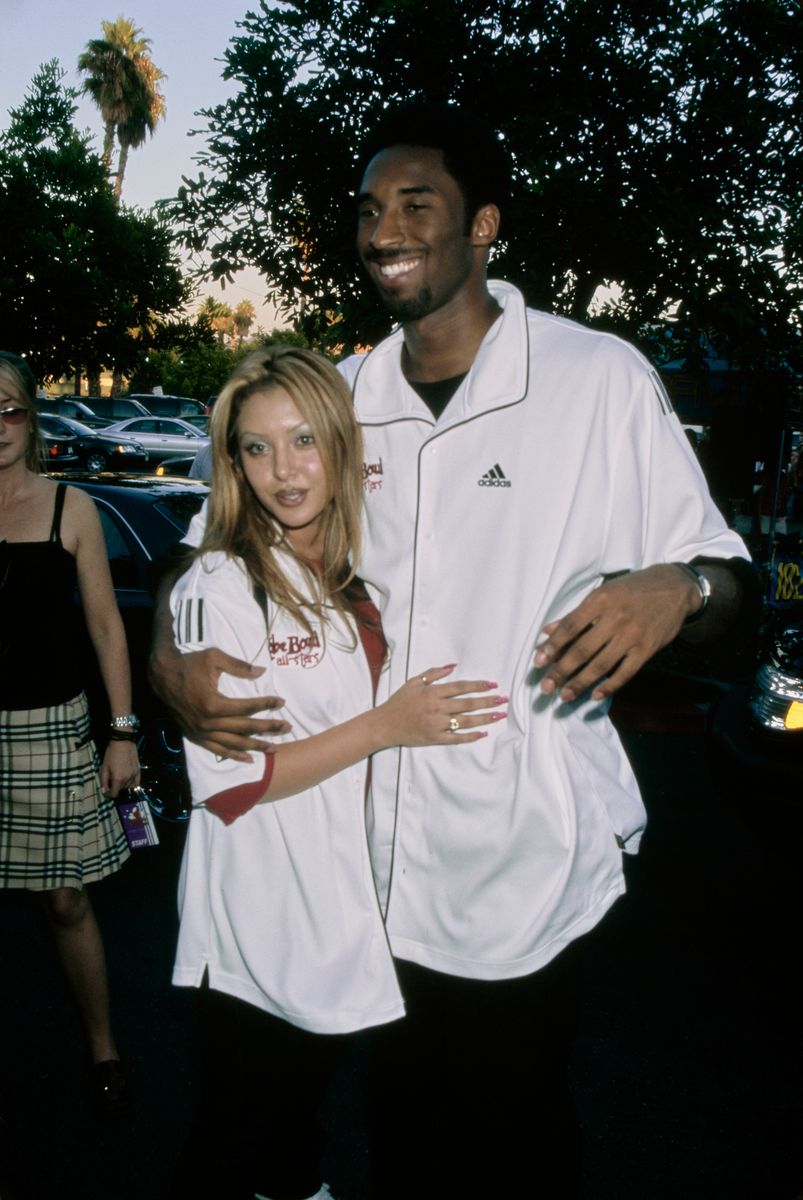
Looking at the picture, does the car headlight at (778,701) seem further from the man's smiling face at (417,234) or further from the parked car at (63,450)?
the parked car at (63,450)

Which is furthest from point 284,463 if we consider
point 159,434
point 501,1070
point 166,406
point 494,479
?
point 166,406

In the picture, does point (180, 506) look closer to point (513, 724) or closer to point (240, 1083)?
point (240, 1083)

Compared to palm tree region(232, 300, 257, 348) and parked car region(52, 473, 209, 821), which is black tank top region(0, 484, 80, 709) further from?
palm tree region(232, 300, 257, 348)

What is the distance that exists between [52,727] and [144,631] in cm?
209

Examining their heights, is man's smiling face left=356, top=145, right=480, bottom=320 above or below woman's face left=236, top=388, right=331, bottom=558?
above

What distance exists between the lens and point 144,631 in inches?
201

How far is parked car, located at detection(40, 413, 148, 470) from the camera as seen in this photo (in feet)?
85.5

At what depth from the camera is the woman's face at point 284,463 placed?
208cm

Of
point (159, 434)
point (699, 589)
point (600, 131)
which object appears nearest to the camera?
point (699, 589)

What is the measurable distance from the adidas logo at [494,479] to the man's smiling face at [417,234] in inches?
16.7

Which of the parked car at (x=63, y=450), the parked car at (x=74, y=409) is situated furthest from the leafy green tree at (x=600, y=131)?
the parked car at (x=74, y=409)

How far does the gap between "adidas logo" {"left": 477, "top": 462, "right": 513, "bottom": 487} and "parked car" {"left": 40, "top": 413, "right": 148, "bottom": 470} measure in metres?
25.1

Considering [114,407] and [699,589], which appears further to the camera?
[114,407]

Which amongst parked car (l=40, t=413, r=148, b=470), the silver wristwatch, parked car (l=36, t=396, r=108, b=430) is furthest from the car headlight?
parked car (l=36, t=396, r=108, b=430)
